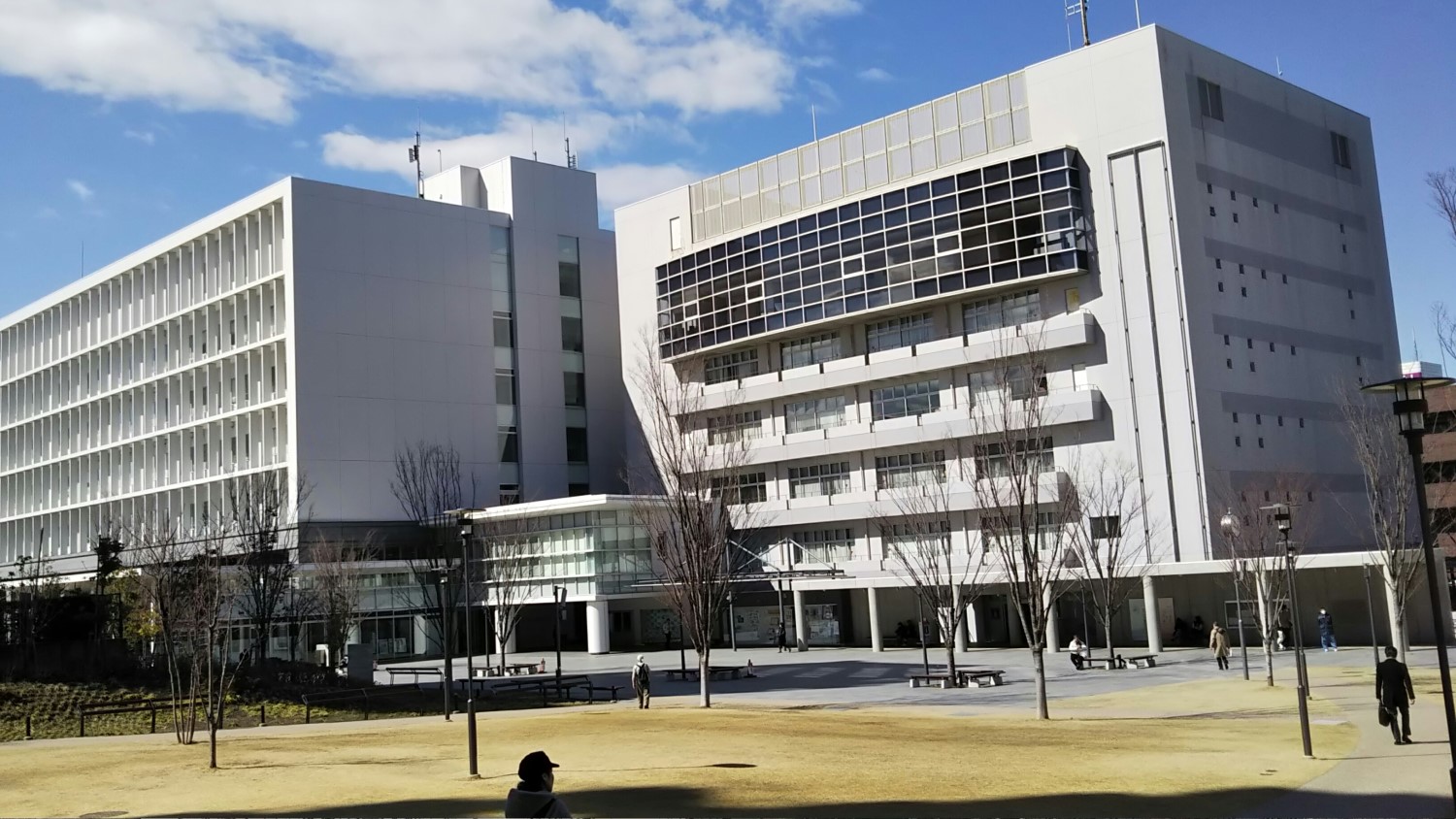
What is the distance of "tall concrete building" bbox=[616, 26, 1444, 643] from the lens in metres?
59.4

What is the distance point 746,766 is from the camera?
2170 cm

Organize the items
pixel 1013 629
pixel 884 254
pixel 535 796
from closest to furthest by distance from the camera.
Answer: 1. pixel 535 796
2. pixel 1013 629
3. pixel 884 254

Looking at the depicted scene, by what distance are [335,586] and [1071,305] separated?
3639 cm

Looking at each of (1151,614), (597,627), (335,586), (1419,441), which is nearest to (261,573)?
(335,586)

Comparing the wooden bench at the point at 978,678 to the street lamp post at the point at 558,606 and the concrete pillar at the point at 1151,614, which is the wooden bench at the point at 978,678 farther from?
the concrete pillar at the point at 1151,614

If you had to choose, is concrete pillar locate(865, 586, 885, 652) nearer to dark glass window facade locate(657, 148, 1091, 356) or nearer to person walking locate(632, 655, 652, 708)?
dark glass window facade locate(657, 148, 1091, 356)

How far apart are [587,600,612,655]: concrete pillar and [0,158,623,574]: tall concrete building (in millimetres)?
8697

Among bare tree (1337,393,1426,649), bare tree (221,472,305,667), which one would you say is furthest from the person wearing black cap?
bare tree (221,472,305,667)

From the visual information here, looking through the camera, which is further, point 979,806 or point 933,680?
point 933,680

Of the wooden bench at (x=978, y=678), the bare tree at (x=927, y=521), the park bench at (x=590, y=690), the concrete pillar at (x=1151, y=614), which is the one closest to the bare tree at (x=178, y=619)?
the park bench at (x=590, y=690)

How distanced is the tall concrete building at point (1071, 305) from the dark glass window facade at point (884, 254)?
138mm

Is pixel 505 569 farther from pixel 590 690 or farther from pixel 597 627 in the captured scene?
pixel 590 690

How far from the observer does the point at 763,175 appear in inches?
2953

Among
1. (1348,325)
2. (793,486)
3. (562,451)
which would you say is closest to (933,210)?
(793,486)
